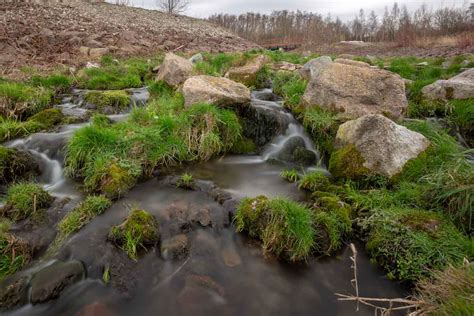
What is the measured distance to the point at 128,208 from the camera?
3.62 metres

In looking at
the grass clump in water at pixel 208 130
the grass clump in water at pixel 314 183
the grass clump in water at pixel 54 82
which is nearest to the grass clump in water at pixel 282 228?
the grass clump in water at pixel 314 183

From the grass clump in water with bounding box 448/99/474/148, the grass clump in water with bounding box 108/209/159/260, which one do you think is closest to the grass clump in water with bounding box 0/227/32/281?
the grass clump in water with bounding box 108/209/159/260

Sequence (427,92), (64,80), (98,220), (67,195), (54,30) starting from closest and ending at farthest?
(98,220), (67,195), (427,92), (64,80), (54,30)

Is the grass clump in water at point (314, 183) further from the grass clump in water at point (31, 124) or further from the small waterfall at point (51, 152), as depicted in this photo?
the grass clump in water at point (31, 124)

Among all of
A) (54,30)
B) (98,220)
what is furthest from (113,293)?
(54,30)

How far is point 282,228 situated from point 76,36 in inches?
484

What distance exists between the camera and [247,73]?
8.03 metres

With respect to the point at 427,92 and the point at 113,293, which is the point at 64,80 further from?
the point at 427,92

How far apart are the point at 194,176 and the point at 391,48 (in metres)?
18.1

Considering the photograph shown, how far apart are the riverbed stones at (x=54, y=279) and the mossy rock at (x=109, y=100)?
4.51 m

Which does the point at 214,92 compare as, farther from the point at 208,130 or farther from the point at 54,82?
the point at 54,82

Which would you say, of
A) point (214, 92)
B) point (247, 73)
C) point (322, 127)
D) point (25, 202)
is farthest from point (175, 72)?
point (25, 202)

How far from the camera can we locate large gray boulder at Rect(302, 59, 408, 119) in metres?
5.30

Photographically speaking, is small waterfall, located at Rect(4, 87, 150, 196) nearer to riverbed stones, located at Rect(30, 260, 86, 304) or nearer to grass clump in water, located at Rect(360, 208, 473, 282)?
riverbed stones, located at Rect(30, 260, 86, 304)
